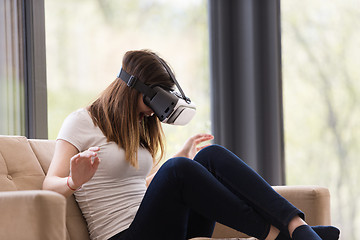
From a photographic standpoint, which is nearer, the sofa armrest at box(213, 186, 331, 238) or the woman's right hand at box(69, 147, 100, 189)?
the woman's right hand at box(69, 147, 100, 189)

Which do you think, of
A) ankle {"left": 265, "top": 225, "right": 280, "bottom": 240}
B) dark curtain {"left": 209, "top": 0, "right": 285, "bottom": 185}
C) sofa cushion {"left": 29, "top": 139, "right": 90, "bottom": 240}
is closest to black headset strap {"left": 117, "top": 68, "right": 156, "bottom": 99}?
sofa cushion {"left": 29, "top": 139, "right": 90, "bottom": 240}

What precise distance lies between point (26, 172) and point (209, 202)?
690mm

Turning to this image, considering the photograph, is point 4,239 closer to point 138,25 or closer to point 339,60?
A: point 138,25

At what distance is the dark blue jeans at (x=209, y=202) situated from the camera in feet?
4.87

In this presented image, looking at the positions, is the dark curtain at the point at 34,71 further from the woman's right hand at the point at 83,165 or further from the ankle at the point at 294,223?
the ankle at the point at 294,223

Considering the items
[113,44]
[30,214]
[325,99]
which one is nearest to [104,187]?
[30,214]

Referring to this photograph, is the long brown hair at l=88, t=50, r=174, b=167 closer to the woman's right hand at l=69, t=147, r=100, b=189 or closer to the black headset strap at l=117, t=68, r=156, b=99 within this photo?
the black headset strap at l=117, t=68, r=156, b=99

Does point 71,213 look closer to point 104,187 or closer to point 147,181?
point 104,187

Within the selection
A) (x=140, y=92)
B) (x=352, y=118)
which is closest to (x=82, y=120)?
(x=140, y=92)

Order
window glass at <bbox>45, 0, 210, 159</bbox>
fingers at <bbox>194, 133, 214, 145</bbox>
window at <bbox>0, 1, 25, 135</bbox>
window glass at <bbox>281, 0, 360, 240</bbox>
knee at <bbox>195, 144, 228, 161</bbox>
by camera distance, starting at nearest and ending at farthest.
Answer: knee at <bbox>195, 144, 228, 161</bbox> < fingers at <bbox>194, 133, 214, 145</bbox> < window at <bbox>0, 1, 25, 135</bbox> < window glass at <bbox>45, 0, 210, 159</bbox> < window glass at <bbox>281, 0, 360, 240</bbox>

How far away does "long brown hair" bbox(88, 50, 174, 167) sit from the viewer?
181 cm

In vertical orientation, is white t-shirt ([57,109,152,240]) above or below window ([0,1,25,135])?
below

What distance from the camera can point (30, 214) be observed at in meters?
1.21

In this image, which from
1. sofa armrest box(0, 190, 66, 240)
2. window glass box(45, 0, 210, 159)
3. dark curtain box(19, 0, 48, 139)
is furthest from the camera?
window glass box(45, 0, 210, 159)
